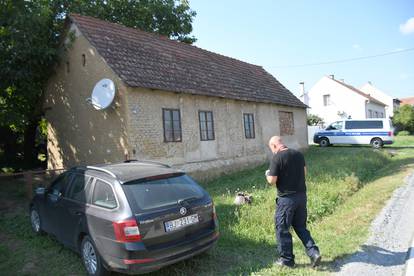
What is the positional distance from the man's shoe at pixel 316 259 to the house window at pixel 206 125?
8.98m

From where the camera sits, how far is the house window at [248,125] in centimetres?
1667

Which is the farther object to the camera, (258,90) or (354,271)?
(258,90)

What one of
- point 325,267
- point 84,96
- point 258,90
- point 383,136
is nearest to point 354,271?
point 325,267

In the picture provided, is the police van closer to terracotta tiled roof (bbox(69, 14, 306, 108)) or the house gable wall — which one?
terracotta tiled roof (bbox(69, 14, 306, 108))

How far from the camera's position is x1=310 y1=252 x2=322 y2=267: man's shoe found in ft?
17.1

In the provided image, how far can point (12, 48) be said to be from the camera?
11.6m

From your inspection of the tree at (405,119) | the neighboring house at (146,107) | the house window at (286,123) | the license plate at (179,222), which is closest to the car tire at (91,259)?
the license plate at (179,222)

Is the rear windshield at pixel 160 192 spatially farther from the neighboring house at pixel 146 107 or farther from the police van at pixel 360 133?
the police van at pixel 360 133

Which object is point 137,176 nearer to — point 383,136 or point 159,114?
point 159,114

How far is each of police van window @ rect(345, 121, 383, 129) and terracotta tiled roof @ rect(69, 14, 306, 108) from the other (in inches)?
367

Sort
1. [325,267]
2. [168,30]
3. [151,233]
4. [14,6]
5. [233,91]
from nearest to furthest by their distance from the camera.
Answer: [151,233] → [325,267] → [14,6] → [233,91] → [168,30]

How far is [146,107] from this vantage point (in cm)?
1173

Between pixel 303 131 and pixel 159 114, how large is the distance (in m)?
13.1

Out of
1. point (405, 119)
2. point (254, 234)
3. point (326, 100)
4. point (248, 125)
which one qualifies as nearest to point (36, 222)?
point (254, 234)
